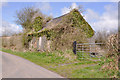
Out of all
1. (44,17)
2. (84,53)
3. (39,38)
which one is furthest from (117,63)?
(44,17)

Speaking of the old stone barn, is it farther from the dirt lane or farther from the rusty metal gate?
the dirt lane

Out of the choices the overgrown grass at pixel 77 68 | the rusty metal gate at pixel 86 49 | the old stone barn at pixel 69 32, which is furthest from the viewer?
the old stone barn at pixel 69 32

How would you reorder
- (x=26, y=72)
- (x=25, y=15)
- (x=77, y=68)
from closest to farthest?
(x=26, y=72), (x=77, y=68), (x=25, y=15)

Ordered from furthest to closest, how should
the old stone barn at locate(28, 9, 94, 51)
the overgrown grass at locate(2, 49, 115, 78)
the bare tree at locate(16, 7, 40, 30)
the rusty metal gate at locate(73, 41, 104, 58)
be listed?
the bare tree at locate(16, 7, 40, 30), the old stone barn at locate(28, 9, 94, 51), the rusty metal gate at locate(73, 41, 104, 58), the overgrown grass at locate(2, 49, 115, 78)

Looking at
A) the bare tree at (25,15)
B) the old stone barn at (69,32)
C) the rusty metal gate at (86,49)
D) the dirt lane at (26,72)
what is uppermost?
the bare tree at (25,15)

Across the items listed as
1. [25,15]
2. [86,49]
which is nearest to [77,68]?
[86,49]

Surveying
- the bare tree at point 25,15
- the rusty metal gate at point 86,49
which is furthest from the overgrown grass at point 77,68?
the bare tree at point 25,15

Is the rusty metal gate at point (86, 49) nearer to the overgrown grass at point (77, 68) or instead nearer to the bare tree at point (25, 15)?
the overgrown grass at point (77, 68)

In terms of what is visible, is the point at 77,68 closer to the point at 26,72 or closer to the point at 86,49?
the point at 26,72

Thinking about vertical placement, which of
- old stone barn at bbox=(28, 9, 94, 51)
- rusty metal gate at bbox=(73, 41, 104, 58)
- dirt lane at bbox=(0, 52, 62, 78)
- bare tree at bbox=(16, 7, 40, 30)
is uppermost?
bare tree at bbox=(16, 7, 40, 30)

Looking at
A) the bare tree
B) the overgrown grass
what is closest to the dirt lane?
the overgrown grass

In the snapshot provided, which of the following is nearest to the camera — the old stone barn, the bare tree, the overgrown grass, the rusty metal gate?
the overgrown grass

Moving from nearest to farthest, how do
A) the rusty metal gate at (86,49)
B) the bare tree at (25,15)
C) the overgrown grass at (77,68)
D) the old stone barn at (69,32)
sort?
the overgrown grass at (77,68), the rusty metal gate at (86,49), the old stone barn at (69,32), the bare tree at (25,15)

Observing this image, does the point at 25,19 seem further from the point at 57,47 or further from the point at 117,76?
the point at 117,76
